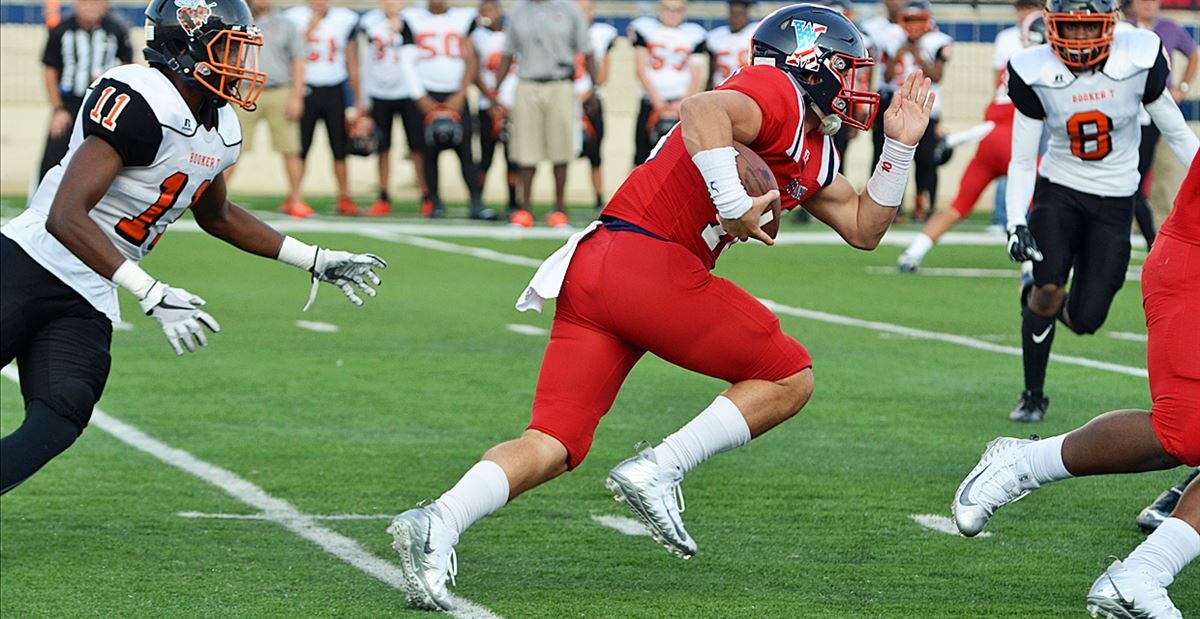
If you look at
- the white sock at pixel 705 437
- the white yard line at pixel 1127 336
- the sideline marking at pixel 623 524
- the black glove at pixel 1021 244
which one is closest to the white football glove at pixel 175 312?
the white sock at pixel 705 437

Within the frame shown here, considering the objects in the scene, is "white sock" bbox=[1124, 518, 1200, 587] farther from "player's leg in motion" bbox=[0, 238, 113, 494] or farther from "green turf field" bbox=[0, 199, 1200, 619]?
"player's leg in motion" bbox=[0, 238, 113, 494]

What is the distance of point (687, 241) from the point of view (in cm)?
511

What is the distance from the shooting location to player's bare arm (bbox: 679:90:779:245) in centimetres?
483

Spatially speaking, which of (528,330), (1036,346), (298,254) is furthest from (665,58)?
(298,254)

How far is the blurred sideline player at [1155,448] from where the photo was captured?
4.60m

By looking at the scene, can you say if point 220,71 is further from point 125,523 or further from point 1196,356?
point 1196,356

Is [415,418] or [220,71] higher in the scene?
[220,71]

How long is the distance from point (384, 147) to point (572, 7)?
8.78 feet

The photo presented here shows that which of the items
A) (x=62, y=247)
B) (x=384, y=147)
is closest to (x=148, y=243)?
(x=62, y=247)

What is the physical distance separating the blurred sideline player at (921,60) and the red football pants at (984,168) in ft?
13.2

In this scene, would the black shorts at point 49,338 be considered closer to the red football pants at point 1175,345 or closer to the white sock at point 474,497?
the white sock at point 474,497

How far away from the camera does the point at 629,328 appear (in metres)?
4.98

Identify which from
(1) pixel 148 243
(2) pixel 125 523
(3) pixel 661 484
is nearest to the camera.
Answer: (3) pixel 661 484

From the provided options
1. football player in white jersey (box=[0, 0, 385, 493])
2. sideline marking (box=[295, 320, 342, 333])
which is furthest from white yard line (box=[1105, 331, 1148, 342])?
football player in white jersey (box=[0, 0, 385, 493])
